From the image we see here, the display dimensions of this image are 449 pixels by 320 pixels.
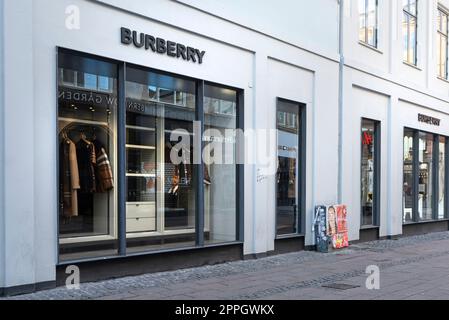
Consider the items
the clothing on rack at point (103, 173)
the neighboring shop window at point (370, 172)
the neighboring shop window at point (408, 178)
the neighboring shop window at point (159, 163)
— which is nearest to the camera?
the clothing on rack at point (103, 173)

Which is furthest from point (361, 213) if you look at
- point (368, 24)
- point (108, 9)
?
point (108, 9)

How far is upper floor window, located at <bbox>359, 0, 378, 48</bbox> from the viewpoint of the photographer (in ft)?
48.7

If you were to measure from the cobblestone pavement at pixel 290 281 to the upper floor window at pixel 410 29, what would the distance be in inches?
308

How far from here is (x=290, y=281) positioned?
876cm

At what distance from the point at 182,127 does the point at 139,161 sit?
110cm

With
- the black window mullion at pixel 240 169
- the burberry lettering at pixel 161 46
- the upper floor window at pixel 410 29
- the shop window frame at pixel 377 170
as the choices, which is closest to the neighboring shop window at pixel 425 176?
the upper floor window at pixel 410 29

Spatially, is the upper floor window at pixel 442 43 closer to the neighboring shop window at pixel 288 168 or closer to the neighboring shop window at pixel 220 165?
the neighboring shop window at pixel 288 168

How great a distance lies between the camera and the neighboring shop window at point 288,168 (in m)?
11.9

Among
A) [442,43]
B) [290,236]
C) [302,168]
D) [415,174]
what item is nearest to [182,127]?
[302,168]

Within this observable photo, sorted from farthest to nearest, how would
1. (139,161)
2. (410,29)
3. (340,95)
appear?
(410,29), (340,95), (139,161)

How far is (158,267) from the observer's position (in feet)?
29.6

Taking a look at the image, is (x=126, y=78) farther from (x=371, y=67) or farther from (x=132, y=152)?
(x=371, y=67)

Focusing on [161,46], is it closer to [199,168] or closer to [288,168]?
[199,168]

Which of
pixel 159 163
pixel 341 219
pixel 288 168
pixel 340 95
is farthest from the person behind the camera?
pixel 340 95
